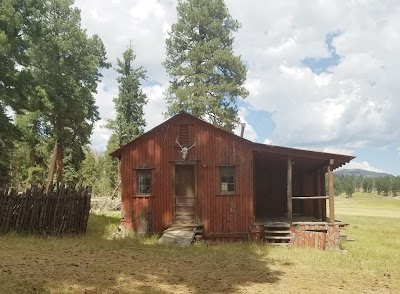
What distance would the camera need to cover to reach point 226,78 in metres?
37.2

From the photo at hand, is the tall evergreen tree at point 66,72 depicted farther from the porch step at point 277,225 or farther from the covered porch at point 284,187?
the porch step at point 277,225

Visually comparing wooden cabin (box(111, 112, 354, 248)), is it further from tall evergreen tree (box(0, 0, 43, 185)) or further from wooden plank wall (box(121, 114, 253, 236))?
tall evergreen tree (box(0, 0, 43, 185))

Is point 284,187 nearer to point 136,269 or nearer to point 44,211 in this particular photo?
point 44,211

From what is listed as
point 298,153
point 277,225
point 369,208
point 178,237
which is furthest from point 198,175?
point 369,208

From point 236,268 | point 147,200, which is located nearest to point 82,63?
point 147,200

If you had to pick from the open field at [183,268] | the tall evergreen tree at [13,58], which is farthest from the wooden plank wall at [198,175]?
the tall evergreen tree at [13,58]

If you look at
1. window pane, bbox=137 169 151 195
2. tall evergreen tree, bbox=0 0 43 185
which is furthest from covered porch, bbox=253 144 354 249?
tall evergreen tree, bbox=0 0 43 185

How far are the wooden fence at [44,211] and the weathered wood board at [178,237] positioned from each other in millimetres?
3551

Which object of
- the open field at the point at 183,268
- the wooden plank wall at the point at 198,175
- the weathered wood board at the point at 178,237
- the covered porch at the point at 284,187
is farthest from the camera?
the covered porch at the point at 284,187

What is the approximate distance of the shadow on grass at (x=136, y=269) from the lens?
835 centimetres

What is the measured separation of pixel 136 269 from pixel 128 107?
35.5m

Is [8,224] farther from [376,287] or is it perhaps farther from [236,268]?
[376,287]

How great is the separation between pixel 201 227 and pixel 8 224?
25.0ft

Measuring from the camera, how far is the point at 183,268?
10672mm
